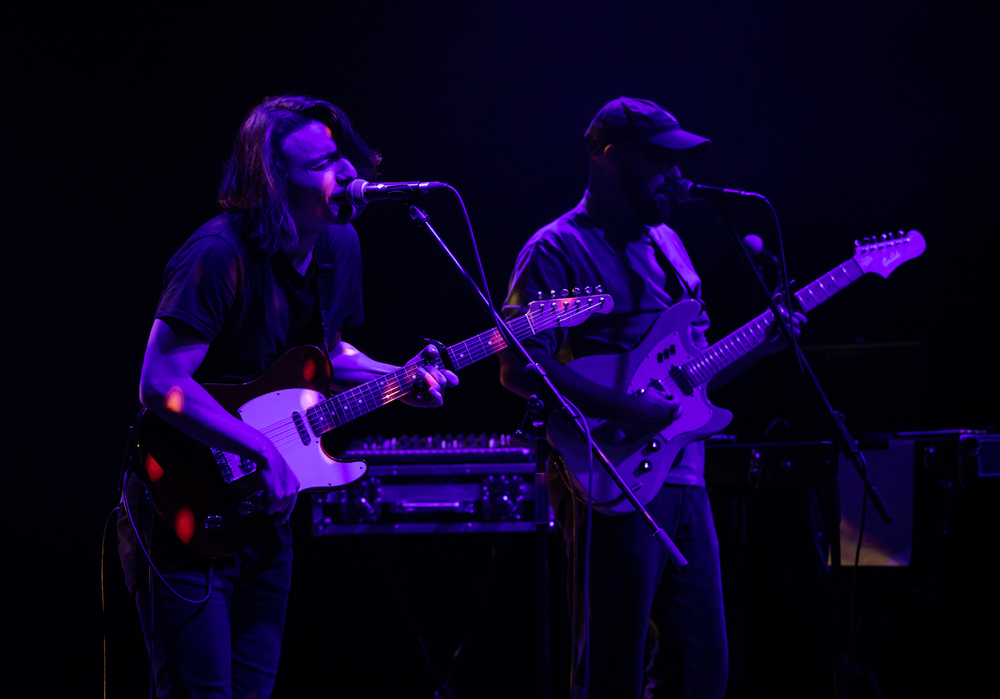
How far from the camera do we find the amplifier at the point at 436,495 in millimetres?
3596

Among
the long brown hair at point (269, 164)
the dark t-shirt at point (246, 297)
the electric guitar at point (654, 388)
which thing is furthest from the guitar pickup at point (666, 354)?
the long brown hair at point (269, 164)

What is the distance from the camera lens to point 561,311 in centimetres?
251

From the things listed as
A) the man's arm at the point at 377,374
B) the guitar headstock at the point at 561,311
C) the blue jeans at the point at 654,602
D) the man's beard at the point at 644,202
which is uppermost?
the man's beard at the point at 644,202

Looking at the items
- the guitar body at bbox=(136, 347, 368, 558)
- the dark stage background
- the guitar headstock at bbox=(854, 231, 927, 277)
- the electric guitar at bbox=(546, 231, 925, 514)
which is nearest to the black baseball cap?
the electric guitar at bbox=(546, 231, 925, 514)

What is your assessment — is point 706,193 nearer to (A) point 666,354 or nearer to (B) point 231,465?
(A) point 666,354

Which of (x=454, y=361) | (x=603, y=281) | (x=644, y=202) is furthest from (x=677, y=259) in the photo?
(x=454, y=361)

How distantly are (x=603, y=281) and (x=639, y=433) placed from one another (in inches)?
20.5

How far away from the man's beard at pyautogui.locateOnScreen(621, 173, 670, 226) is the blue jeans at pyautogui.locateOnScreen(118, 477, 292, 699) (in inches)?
62.0

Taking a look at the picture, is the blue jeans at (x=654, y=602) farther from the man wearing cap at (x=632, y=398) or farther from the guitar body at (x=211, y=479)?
the guitar body at (x=211, y=479)

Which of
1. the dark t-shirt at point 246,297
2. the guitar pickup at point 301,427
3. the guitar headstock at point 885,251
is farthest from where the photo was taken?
the guitar headstock at point 885,251

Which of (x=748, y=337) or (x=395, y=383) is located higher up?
(x=748, y=337)

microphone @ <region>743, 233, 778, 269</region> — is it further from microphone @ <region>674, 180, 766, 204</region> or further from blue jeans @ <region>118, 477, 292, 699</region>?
blue jeans @ <region>118, 477, 292, 699</region>

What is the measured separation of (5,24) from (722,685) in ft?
14.0

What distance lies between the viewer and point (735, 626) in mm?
3463
